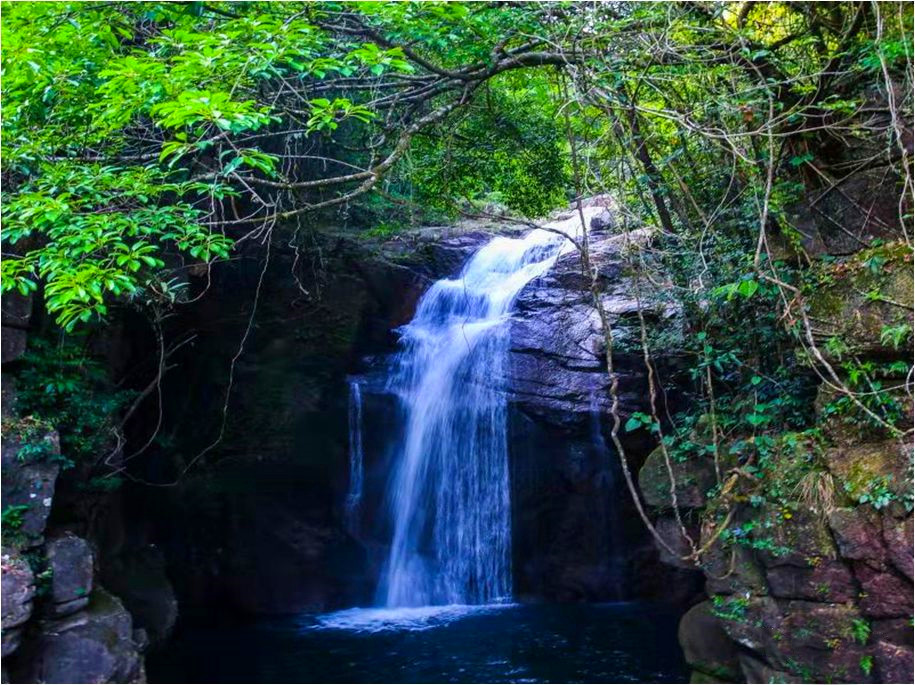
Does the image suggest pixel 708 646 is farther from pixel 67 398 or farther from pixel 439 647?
pixel 67 398

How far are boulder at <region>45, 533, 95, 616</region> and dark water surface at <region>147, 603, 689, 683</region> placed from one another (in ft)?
6.93

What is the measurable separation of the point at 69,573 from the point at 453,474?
202 inches

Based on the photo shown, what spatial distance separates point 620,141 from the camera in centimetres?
600

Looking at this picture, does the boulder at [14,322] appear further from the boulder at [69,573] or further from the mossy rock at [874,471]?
the mossy rock at [874,471]

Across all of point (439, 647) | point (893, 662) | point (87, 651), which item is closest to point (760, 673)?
point (893, 662)

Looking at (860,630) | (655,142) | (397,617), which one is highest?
(655,142)

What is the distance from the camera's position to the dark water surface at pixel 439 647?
23.3 feet

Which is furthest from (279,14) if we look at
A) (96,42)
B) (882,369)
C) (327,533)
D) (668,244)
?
(327,533)

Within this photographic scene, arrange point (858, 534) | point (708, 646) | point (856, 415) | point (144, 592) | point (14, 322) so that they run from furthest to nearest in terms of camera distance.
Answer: point (144, 592) < point (708, 646) < point (14, 322) < point (856, 415) < point (858, 534)

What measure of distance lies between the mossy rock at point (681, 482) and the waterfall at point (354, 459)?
187 inches

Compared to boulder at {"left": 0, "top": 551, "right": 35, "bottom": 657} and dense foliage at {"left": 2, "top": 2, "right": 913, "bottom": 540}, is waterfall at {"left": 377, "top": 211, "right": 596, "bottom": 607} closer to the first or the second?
dense foliage at {"left": 2, "top": 2, "right": 913, "bottom": 540}

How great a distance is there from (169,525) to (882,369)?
8.54m

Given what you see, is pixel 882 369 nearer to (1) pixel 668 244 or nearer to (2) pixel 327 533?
(1) pixel 668 244

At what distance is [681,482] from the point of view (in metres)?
6.22
